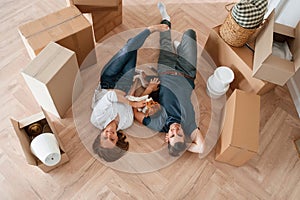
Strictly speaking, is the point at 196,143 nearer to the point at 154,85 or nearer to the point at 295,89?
the point at 154,85

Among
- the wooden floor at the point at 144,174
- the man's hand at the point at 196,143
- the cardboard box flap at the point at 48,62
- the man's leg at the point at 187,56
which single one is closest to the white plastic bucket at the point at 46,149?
the wooden floor at the point at 144,174

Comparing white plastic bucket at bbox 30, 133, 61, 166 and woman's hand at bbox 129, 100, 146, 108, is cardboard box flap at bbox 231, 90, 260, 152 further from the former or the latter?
white plastic bucket at bbox 30, 133, 61, 166

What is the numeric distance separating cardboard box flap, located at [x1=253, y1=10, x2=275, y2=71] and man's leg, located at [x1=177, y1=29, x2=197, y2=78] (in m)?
0.30

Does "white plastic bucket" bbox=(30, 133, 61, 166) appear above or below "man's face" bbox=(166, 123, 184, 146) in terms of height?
above

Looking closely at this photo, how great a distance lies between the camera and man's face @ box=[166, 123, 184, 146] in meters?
1.25

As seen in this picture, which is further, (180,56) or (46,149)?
(180,56)

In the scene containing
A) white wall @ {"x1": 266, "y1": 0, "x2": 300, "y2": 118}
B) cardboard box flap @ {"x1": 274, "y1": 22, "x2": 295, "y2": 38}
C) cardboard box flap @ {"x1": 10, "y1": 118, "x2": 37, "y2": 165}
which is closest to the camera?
cardboard box flap @ {"x1": 10, "y1": 118, "x2": 37, "y2": 165}

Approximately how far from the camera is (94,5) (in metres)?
1.33

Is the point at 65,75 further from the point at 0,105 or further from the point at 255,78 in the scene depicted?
the point at 255,78

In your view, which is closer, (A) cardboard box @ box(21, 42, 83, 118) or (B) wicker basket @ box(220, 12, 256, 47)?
(A) cardboard box @ box(21, 42, 83, 118)

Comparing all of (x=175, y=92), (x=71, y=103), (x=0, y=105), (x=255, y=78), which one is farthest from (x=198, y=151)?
(x=0, y=105)

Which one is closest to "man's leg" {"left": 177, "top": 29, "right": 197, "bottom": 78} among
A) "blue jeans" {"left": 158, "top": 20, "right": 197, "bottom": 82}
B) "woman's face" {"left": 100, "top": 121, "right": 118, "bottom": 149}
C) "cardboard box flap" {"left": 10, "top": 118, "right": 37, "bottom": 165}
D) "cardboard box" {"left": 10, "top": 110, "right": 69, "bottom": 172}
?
"blue jeans" {"left": 158, "top": 20, "right": 197, "bottom": 82}

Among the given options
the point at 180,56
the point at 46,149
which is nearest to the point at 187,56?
the point at 180,56

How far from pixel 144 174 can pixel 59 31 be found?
2.48 feet
